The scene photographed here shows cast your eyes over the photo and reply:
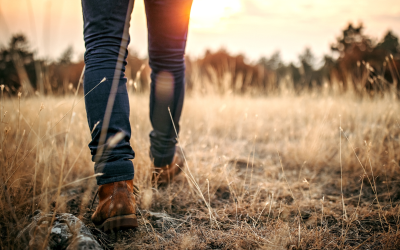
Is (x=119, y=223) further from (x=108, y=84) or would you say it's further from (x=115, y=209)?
(x=108, y=84)

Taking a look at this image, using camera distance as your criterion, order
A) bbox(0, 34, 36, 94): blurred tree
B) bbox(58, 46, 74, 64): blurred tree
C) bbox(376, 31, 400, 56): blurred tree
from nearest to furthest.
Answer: bbox(0, 34, 36, 94): blurred tree, bbox(58, 46, 74, 64): blurred tree, bbox(376, 31, 400, 56): blurred tree

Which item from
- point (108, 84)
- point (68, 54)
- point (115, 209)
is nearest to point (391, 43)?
point (68, 54)

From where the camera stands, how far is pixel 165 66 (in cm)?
107

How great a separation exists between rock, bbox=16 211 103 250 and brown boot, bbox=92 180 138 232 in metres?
0.07

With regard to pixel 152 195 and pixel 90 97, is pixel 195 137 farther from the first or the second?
pixel 90 97

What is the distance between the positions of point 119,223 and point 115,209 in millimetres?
47

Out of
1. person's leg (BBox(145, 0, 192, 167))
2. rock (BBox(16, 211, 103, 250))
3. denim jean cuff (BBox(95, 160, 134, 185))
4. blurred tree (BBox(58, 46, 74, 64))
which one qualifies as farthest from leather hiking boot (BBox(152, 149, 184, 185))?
blurred tree (BBox(58, 46, 74, 64))

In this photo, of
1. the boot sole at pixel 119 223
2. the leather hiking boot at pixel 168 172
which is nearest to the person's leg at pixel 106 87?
the boot sole at pixel 119 223

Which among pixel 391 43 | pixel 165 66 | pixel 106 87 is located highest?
pixel 391 43

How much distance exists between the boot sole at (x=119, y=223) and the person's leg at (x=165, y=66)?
18.3 inches

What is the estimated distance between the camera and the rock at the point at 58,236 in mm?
635

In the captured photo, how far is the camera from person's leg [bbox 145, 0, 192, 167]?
0.94 m

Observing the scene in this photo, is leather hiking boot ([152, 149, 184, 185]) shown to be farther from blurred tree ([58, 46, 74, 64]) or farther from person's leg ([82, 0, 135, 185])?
blurred tree ([58, 46, 74, 64])

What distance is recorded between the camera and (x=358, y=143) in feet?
6.04
